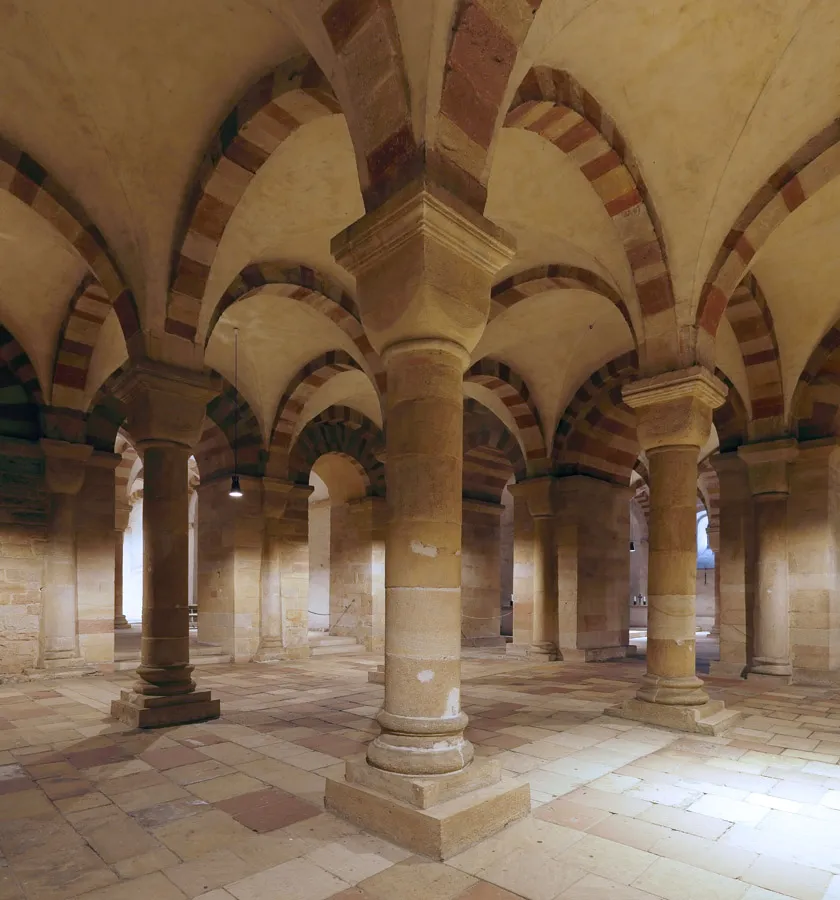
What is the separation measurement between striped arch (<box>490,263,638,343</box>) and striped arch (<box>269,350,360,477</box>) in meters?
2.76

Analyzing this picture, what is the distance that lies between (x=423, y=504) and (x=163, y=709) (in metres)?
3.69

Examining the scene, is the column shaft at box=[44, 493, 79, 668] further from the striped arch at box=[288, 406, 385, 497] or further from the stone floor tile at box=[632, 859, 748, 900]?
the stone floor tile at box=[632, 859, 748, 900]

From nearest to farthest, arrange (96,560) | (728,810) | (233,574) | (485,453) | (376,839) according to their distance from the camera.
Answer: (376,839)
(728,810)
(96,560)
(233,574)
(485,453)

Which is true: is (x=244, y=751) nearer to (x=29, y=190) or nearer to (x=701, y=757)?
(x=701, y=757)

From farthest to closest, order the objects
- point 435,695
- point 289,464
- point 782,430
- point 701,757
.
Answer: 1. point 289,464
2. point 782,430
3. point 701,757
4. point 435,695

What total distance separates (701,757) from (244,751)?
3308 millimetres

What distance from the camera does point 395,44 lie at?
3.29 m

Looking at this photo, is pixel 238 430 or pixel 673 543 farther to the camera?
pixel 238 430

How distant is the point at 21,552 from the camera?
865cm

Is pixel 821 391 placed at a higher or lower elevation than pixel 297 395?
lower

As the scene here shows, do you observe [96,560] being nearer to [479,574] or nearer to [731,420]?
[479,574]

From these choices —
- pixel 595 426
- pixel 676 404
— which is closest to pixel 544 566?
pixel 595 426

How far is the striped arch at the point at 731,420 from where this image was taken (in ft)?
29.6

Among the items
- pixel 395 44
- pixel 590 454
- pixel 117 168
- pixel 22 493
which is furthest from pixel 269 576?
pixel 395 44
